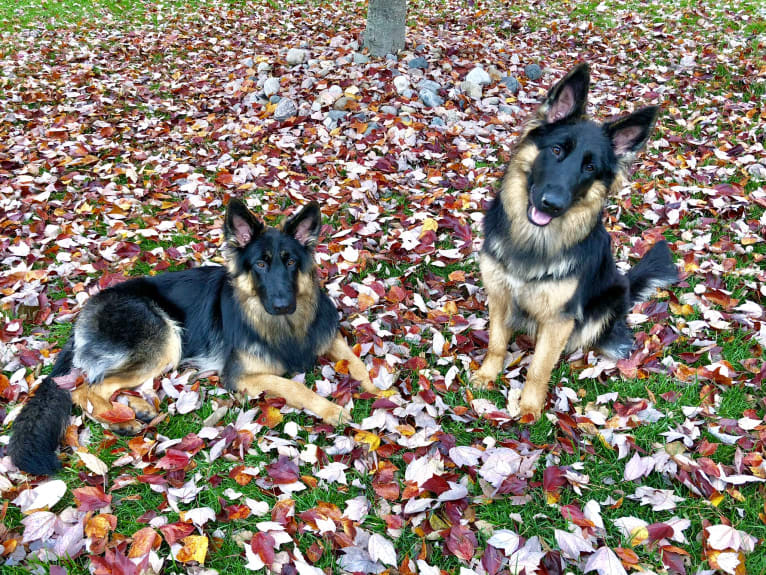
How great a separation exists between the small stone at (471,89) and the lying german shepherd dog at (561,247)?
4.75 metres

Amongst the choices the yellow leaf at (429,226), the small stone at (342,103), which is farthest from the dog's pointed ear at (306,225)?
the small stone at (342,103)

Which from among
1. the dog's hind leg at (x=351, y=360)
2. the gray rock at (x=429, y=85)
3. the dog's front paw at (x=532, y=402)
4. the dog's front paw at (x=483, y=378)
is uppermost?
→ the gray rock at (x=429, y=85)

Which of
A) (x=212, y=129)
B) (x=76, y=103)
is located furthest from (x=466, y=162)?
(x=76, y=103)

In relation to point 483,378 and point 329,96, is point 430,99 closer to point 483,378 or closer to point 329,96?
point 329,96

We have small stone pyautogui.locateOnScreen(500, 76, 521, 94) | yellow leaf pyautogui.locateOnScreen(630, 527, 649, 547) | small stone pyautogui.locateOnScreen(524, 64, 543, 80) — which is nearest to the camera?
yellow leaf pyautogui.locateOnScreen(630, 527, 649, 547)

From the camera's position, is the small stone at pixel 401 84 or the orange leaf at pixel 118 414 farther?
the small stone at pixel 401 84

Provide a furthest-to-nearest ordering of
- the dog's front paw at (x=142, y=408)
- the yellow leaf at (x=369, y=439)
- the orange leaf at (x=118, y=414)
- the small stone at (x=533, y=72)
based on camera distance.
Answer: the small stone at (x=533, y=72), the dog's front paw at (x=142, y=408), the orange leaf at (x=118, y=414), the yellow leaf at (x=369, y=439)

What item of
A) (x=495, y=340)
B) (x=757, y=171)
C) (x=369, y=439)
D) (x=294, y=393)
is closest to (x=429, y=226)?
(x=495, y=340)

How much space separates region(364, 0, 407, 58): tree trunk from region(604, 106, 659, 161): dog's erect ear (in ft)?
21.6

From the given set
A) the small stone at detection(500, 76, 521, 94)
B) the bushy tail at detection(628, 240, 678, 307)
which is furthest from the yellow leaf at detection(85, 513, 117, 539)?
the small stone at detection(500, 76, 521, 94)

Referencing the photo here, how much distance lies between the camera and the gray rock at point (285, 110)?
25.3 feet

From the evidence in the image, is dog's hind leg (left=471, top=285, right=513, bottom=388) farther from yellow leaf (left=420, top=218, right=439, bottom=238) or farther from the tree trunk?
the tree trunk

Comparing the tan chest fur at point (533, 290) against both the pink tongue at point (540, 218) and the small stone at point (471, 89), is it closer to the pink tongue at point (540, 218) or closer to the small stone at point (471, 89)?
the pink tongue at point (540, 218)

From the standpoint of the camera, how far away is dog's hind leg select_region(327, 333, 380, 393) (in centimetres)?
392
